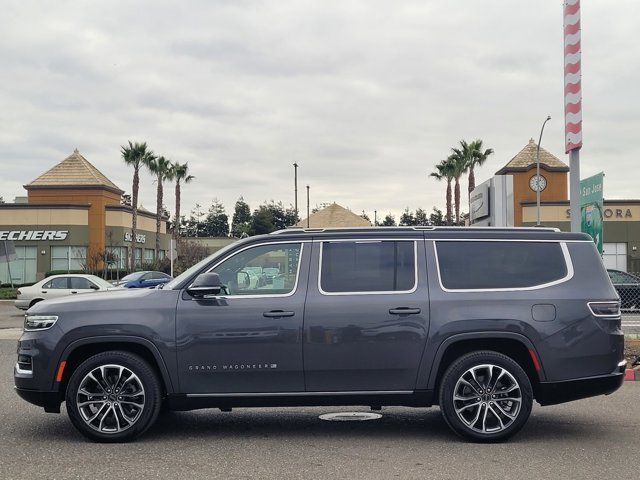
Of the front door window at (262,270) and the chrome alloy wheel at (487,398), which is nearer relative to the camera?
the chrome alloy wheel at (487,398)

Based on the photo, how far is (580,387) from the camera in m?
6.69

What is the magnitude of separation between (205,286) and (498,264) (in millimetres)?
2602

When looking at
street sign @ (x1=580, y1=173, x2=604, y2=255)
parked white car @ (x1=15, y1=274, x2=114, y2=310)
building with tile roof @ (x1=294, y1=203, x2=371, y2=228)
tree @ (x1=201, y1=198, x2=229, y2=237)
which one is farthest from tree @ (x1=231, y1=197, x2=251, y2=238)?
street sign @ (x1=580, y1=173, x2=604, y2=255)

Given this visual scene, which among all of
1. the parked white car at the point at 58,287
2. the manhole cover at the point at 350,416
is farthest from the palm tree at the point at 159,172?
the manhole cover at the point at 350,416

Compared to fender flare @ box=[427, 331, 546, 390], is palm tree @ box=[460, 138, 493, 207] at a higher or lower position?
higher

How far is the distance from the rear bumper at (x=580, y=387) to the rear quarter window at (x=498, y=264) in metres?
0.89

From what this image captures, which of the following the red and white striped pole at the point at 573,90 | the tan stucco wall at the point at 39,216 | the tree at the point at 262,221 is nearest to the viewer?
the red and white striped pole at the point at 573,90

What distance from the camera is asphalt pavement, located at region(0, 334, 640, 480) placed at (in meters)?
5.71

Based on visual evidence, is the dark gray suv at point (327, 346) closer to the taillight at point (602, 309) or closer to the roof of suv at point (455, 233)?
the taillight at point (602, 309)

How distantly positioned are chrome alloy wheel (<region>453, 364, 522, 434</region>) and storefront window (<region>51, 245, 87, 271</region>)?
4517 cm

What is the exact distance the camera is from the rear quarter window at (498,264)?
6.84 meters

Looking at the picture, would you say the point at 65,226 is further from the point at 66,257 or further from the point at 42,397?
the point at 42,397

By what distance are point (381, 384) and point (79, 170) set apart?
160 feet

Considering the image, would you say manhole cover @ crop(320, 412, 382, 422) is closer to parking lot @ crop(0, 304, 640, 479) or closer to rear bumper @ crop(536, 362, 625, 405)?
parking lot @ crop(0, 304, 640, 479)
